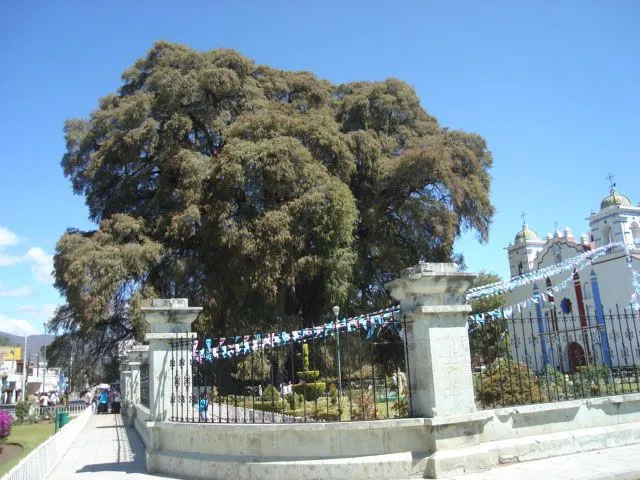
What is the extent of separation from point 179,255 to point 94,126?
8368 mm

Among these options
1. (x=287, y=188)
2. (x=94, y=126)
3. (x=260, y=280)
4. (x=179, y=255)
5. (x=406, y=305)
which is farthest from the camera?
(x=94, y=126)

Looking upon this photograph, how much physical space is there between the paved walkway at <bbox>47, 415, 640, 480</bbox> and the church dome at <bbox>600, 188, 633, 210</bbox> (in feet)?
111

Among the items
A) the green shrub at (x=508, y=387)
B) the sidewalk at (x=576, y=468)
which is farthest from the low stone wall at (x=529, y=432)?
the green shrub at (x=508, y=387)

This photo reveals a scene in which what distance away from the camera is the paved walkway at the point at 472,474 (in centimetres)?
670

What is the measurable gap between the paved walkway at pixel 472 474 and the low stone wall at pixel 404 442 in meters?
0.20

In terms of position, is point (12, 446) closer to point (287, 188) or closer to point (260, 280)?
point (260, 280)

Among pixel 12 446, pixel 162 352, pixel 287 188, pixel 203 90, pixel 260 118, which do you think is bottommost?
pixel 12 446

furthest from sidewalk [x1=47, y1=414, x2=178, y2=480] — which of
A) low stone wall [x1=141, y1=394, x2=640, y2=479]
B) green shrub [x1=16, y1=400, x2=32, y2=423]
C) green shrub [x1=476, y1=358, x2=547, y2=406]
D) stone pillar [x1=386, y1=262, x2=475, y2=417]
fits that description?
green shrub [x1=16, y1=400, x2=32, y2=423]

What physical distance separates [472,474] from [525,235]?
44.1 m

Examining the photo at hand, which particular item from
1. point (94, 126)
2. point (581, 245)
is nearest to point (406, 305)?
→ point (94, 126)

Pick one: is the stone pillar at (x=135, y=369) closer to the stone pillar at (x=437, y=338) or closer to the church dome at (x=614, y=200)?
the stone pillar at (x=437, y=338)

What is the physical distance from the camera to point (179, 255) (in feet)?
86.9

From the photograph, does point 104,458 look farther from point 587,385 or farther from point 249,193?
point 249,193

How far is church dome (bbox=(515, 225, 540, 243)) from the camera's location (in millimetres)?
47769
